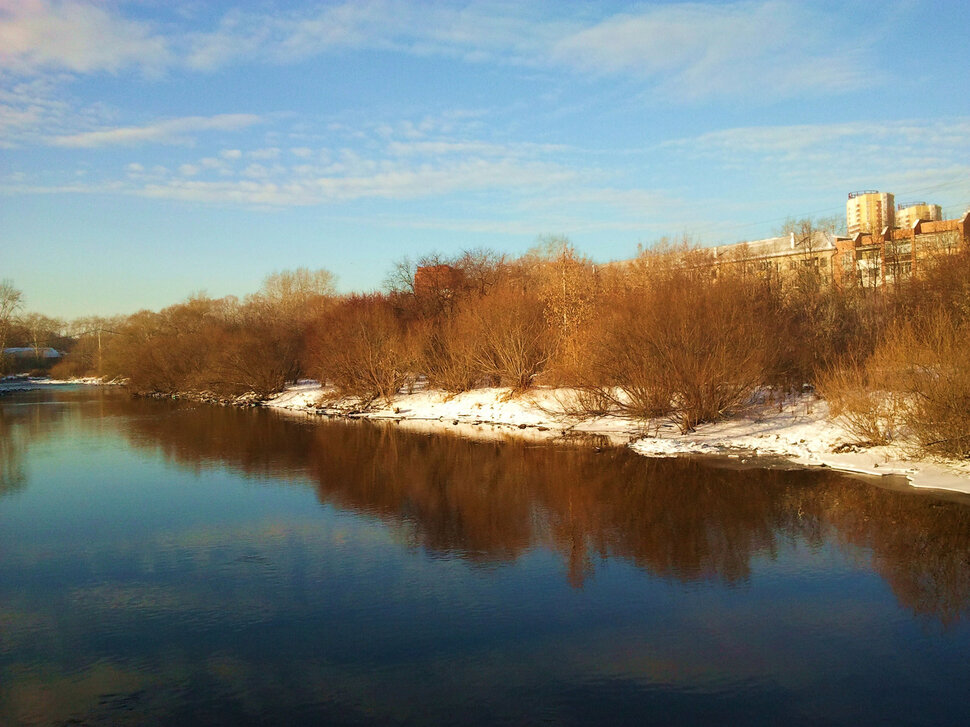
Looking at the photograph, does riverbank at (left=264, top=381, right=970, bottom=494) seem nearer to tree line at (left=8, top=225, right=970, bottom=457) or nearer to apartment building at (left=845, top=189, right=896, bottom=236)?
tree line at (left=8, top=225, right=970, bottom=457)

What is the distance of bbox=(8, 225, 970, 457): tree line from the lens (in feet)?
59.0

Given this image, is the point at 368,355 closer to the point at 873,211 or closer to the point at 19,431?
the point at 19,431

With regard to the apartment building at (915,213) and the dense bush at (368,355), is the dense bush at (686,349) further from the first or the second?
the apartment building at (915,213)

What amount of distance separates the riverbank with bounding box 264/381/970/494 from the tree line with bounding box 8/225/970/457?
572 millimetres

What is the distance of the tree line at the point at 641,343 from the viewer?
59.0ft

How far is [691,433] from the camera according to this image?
24.1m

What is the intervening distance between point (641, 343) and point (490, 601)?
15.8m

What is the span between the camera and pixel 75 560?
40.2 feet

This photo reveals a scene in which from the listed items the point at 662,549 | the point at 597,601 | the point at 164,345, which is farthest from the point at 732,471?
the point at 164,345

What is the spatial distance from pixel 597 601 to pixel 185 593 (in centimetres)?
549

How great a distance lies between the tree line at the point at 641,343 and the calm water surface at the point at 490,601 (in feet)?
9.92

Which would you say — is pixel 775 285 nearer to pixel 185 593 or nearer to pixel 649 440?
pixel 649 440

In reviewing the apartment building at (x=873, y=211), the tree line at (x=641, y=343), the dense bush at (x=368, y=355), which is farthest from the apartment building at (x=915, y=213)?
the dense bush at (x=368, y=355)

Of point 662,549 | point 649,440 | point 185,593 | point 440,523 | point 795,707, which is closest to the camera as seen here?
point 795,707
